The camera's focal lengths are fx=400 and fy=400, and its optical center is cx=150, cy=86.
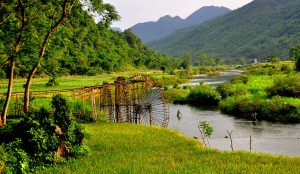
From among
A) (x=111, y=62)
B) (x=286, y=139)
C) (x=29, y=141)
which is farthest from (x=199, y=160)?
A: (x=111, y=62)

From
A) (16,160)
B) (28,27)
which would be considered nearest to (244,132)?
(28,27)

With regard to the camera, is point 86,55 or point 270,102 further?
point 86,55

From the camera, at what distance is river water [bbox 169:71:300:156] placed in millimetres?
30844

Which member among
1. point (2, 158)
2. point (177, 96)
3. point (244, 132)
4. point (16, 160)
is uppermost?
point (2, 158)

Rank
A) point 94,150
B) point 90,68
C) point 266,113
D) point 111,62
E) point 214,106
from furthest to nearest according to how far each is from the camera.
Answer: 1. point 111,62
2. point 90,68
3. point 214,106
4. point 266,113
5. point 94,150

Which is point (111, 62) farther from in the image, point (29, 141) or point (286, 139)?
point (29, 141)

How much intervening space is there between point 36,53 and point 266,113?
28.6 metres

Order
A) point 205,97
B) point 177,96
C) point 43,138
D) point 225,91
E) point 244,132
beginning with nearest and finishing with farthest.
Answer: point 43,138 → point 244,132 → point 205,97 → point 225,91 → point 177,96

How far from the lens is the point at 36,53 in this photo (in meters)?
27.9

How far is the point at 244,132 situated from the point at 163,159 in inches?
796

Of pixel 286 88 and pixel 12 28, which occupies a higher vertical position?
pixel 12 28

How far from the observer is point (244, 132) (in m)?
38.0

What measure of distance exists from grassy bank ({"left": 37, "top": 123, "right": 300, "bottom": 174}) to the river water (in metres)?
8.01

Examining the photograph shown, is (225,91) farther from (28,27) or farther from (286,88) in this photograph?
(28,27)
